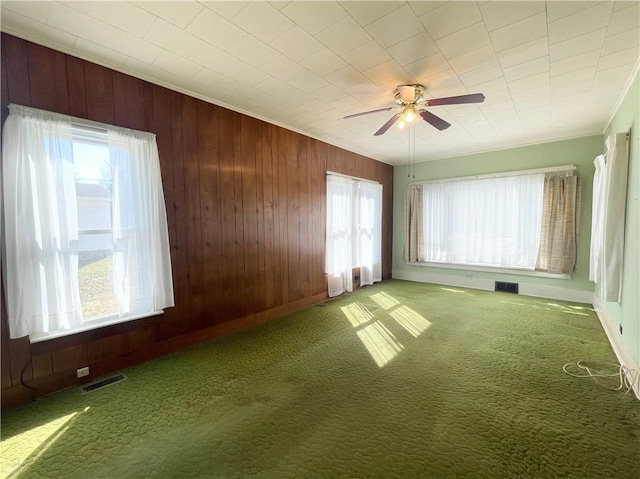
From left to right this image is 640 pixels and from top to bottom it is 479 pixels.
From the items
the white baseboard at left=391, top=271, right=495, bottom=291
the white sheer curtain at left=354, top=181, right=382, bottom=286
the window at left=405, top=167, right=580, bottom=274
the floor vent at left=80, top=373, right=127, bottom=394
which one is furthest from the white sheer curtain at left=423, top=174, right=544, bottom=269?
the floor vent at left=80, top=373, right=127, bottom=394

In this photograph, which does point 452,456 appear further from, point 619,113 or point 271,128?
point 619,113

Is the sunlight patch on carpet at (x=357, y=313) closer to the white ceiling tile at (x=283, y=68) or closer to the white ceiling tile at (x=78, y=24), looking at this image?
the white ceiling tile at (x=283, y=68)

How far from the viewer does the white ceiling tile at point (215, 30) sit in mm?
1851

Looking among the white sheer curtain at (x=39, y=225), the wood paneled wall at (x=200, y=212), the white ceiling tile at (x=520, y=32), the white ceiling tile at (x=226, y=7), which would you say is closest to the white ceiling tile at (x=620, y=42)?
the white ceiling tile at (x=520, y=32)

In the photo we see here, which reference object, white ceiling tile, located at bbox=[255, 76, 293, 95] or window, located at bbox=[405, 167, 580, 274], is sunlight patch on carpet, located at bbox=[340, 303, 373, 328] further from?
white ceiling tile, located at bbox=[255, 76, 293, 95]

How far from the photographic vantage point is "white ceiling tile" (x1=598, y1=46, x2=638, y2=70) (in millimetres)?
2194

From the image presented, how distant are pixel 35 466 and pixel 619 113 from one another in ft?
19.3

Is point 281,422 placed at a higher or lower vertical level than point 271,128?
lower

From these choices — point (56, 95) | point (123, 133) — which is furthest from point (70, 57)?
point (123, 133)

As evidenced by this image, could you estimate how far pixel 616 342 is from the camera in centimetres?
278

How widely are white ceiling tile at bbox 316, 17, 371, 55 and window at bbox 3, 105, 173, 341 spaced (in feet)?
5.89

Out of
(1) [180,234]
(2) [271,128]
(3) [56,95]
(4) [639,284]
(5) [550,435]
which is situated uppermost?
(2) [271,128]

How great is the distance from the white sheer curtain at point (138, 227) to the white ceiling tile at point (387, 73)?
2110 mm

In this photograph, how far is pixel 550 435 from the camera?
1.70 metres
